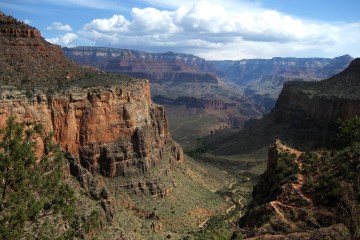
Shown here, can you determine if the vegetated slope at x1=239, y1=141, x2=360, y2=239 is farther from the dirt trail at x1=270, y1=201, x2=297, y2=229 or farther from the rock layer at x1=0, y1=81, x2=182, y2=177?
the rock layer at x1=0, y1=81, x2=182, y2=177

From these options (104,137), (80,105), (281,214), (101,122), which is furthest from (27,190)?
(104,137)

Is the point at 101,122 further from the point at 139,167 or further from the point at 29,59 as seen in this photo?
the point at 29,59

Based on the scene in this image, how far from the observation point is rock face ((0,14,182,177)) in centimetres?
5353

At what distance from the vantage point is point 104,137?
6156 centimetres

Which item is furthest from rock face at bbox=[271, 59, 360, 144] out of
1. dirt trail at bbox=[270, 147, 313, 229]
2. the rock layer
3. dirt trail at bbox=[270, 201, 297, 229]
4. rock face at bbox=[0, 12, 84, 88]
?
dirt trail at bbox=[270, 201, 297, 229]

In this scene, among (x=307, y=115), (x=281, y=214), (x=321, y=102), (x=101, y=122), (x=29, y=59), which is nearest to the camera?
(x=281, y=214)

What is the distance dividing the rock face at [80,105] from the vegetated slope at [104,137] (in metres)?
0.13

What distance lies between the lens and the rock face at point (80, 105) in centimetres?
5353

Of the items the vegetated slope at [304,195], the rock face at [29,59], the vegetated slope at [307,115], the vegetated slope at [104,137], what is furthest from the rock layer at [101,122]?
the vegetated slope at [307,115]

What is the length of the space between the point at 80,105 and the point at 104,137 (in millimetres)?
6277

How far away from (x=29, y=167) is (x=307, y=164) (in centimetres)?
2295

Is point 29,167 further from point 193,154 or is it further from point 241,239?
point 193,154

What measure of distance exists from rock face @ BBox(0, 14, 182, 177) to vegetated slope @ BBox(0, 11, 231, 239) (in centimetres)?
13

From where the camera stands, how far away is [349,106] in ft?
307
